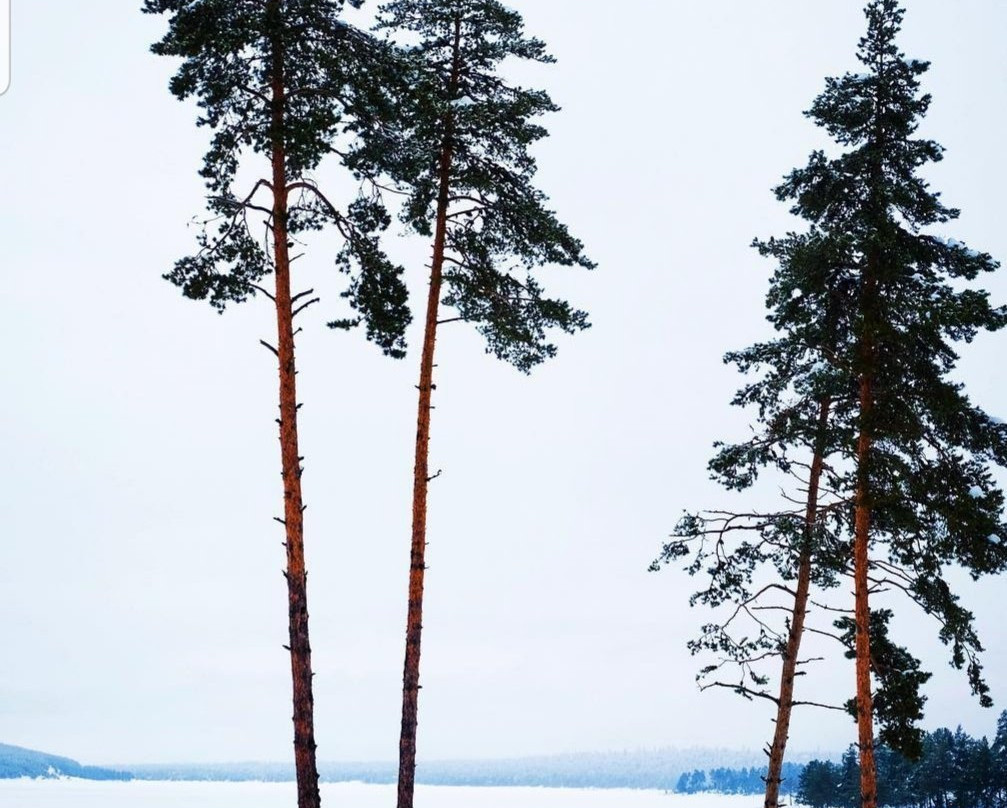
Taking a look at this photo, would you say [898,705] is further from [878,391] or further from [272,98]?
[272,98]

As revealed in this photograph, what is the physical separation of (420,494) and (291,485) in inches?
103

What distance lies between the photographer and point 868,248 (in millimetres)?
17938

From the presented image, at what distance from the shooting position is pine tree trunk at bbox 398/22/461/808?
16.7m

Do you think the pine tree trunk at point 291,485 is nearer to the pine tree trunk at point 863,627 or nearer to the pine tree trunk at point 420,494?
the pine tree trunk at point 420,494

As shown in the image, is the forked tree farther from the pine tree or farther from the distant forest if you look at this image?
the distant forest

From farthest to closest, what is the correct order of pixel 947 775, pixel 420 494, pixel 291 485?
1. pixel 947 775
2. pixel 420 494
3. pixel 291 485

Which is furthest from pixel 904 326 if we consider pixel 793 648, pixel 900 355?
pixel 793 648

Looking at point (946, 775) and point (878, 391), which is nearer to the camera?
point (878, 391)

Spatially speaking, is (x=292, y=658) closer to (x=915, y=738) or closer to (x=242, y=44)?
(x=242, y=44)

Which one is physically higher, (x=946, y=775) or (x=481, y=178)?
(x=481, y=178)

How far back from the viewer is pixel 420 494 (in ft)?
57.2

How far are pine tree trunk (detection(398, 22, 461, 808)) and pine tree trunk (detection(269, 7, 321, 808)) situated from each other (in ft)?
5.39

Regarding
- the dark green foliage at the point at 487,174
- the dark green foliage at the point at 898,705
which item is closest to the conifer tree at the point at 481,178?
the dark green foliage at the point at 487,174

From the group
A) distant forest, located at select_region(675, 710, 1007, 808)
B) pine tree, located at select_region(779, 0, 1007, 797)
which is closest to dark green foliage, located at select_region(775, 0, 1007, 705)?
pine tree, located at select_region(779, 0, 1007, 797)
